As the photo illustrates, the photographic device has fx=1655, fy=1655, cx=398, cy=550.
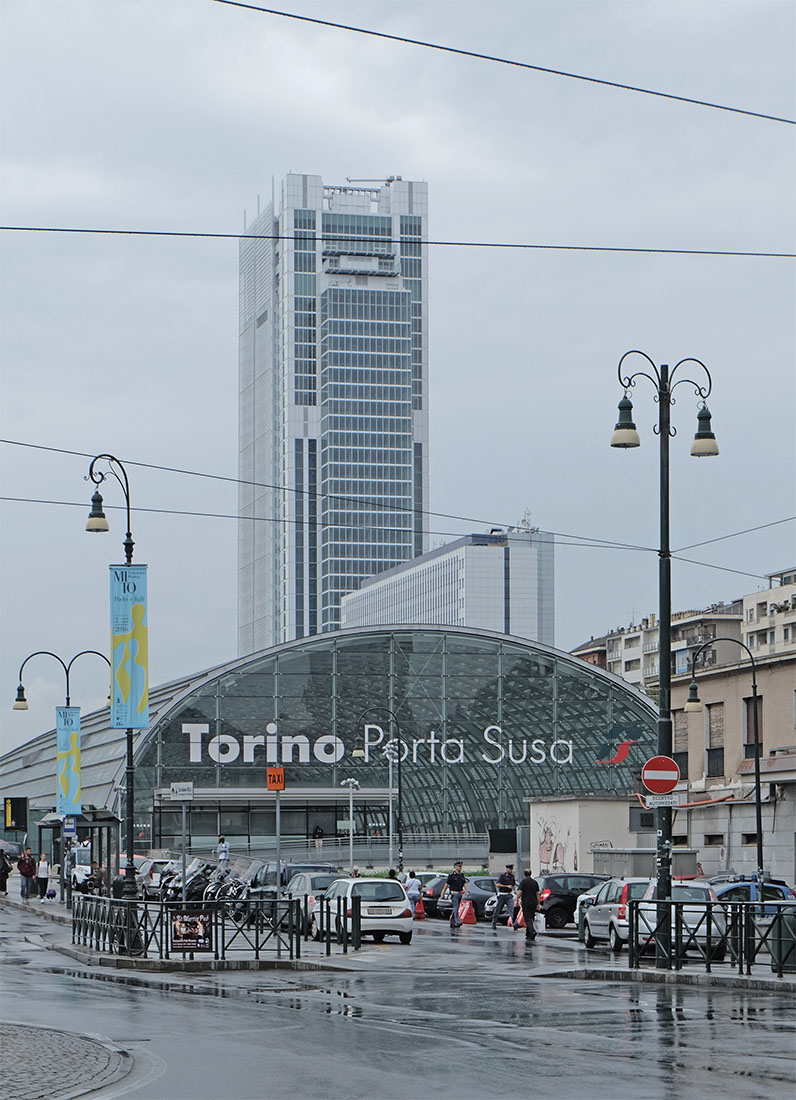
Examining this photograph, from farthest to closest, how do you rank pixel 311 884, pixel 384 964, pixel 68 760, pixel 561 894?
pixel 68 760 < pixel 561 894 < pixel 311 884 < pixel 384 964

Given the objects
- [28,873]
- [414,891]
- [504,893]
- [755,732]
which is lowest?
[28,873]

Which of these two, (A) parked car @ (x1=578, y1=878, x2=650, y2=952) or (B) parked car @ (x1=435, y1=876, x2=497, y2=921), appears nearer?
(A) parked car @ (x1=578, y1=878, x2=650, y2=952)

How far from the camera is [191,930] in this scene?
28938 mm

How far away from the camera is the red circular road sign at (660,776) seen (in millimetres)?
25862

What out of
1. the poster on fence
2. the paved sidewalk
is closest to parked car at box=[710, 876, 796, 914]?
the paved sidewalk

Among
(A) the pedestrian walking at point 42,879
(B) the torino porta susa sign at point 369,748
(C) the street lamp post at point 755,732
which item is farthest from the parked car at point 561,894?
(B) the torino porta susa sign at point 369,748

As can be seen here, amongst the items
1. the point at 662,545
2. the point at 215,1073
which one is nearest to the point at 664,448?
the point at 662,545

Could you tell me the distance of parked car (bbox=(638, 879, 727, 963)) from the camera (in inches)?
998

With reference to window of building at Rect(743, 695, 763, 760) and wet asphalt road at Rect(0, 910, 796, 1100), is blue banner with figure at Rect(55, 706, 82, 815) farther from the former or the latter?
wet asphalt road at Rect(0, 910, 796, 1100)

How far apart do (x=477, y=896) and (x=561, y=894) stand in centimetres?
556

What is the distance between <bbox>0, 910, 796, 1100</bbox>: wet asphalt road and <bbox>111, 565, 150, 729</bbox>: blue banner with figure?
5.21 metres

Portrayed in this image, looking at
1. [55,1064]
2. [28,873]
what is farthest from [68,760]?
[55,1064]

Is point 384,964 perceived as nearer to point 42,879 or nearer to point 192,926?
point 192,926

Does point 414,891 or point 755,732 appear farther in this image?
point 414,891
